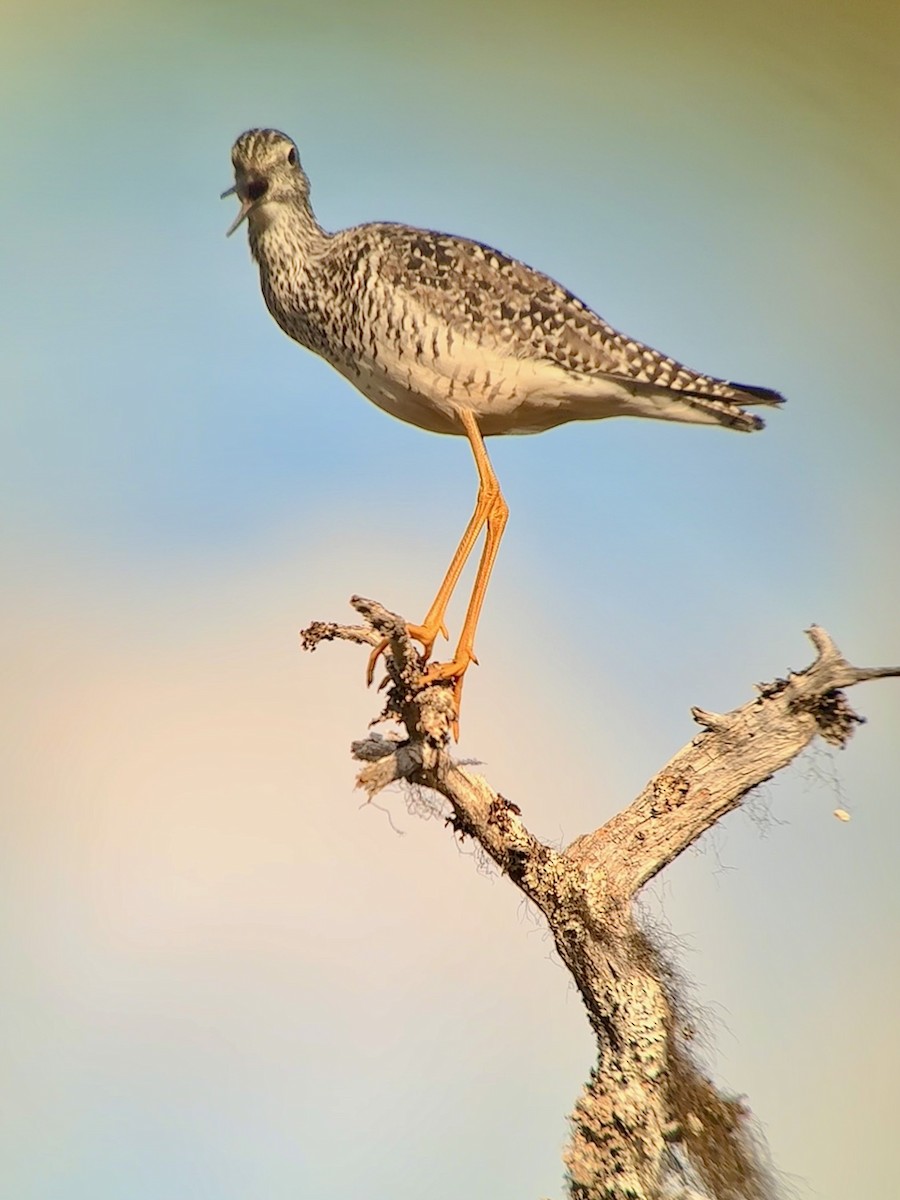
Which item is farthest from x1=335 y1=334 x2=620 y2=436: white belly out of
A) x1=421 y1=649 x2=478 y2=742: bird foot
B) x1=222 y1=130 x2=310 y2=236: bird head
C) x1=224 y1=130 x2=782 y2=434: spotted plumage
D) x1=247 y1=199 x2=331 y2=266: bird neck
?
x1=421 y1=649 x2=478 y2=742: bird foot

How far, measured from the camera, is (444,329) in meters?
2.46

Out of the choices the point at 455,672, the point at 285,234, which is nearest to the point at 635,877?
the point at 455,672

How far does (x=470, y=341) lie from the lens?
2.46 m

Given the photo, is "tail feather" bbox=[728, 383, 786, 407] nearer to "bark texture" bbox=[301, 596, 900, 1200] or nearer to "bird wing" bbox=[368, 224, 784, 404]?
"bird wing" bbox=[368, 224, 784, 404]

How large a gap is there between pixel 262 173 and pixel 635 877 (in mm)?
1654

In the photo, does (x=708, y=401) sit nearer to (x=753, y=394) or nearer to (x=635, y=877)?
(x=753, y=394)

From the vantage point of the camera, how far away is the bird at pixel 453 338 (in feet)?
8.07

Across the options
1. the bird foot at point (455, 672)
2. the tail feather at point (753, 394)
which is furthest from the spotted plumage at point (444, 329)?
the bird foot at point (455, 672)

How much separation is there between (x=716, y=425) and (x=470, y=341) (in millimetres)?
560

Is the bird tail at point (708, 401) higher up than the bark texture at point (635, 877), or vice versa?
the bird tail at point (708, 401)

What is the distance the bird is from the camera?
246 cm

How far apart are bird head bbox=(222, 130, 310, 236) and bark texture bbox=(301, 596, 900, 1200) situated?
1.06 m

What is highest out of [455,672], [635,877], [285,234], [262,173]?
[262,173]

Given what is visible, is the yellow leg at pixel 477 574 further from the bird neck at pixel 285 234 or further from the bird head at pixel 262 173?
the bird head at pixel 262 173
